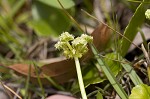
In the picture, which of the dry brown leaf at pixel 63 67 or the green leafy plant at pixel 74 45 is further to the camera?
the dry brown leaf at pixel 63 67

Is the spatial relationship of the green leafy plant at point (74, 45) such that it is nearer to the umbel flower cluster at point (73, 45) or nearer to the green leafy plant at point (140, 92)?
the umbel flower cluster at point (73, 45)

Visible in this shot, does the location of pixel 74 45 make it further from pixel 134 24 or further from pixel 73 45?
pixel 134 24

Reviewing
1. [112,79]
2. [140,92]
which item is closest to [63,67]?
[112,79]

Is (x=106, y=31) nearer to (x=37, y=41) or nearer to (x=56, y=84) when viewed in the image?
(x=56, y=84)

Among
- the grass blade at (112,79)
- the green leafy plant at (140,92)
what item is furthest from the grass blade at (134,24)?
the green leafy plant at (140,92)

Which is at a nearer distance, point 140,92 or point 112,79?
point 140,92

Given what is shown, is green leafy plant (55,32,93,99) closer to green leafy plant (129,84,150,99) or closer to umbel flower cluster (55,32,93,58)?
umbel flower cluster (55,32,93,58)

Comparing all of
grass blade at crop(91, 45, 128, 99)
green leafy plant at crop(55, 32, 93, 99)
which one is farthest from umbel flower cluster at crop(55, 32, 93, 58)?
grass blade at crop(91, 45, 128, 99)

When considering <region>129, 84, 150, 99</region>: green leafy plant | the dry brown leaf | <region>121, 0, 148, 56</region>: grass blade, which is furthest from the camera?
the dry brown leaf
